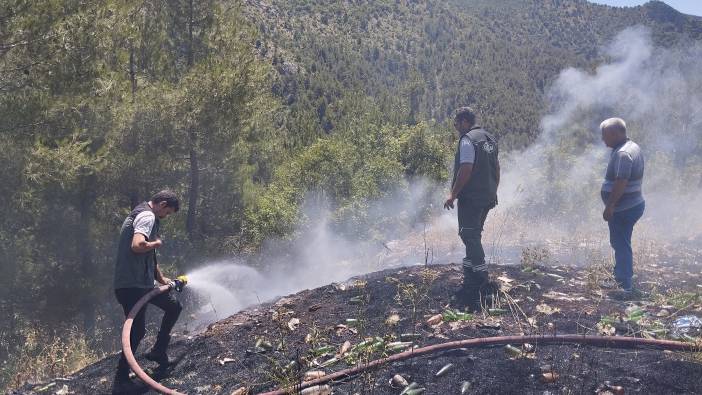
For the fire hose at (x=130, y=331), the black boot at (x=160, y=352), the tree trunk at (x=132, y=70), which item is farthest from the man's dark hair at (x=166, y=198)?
the tree trunk at (x=132, y=70)

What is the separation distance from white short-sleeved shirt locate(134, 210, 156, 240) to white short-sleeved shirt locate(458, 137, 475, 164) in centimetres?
293

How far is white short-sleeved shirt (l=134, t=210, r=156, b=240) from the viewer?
455 centimetres

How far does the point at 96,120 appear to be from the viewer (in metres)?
9.82

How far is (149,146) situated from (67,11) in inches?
125

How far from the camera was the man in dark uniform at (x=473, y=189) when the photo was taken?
17.6 ft

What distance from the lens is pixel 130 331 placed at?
468cm

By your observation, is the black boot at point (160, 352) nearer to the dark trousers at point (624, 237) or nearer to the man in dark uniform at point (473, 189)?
the man in dark uniform at point (473, 189)

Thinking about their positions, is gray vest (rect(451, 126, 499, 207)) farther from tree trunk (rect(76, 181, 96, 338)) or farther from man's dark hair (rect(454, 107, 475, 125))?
tree trunk (rect(76, 181, 96, 338))

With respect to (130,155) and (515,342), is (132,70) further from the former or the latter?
(515,342)

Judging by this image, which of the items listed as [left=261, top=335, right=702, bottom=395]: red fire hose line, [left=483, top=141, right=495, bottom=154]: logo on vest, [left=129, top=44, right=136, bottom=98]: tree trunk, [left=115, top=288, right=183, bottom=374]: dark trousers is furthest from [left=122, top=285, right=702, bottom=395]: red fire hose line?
[left=129, top=44, right=136, bottom=98]: tree trunk

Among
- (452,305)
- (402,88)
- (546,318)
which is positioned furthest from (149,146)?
(402,88)

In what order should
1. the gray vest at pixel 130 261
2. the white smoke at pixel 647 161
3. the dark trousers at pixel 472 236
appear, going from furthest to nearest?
the white smoke at pixel 647 161
the dark trousers at pixel 472 236
the gray vest at pixel 130 261

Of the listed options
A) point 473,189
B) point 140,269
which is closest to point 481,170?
point 473,189

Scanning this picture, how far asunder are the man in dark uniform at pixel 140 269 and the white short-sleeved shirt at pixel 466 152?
2.73 meters
